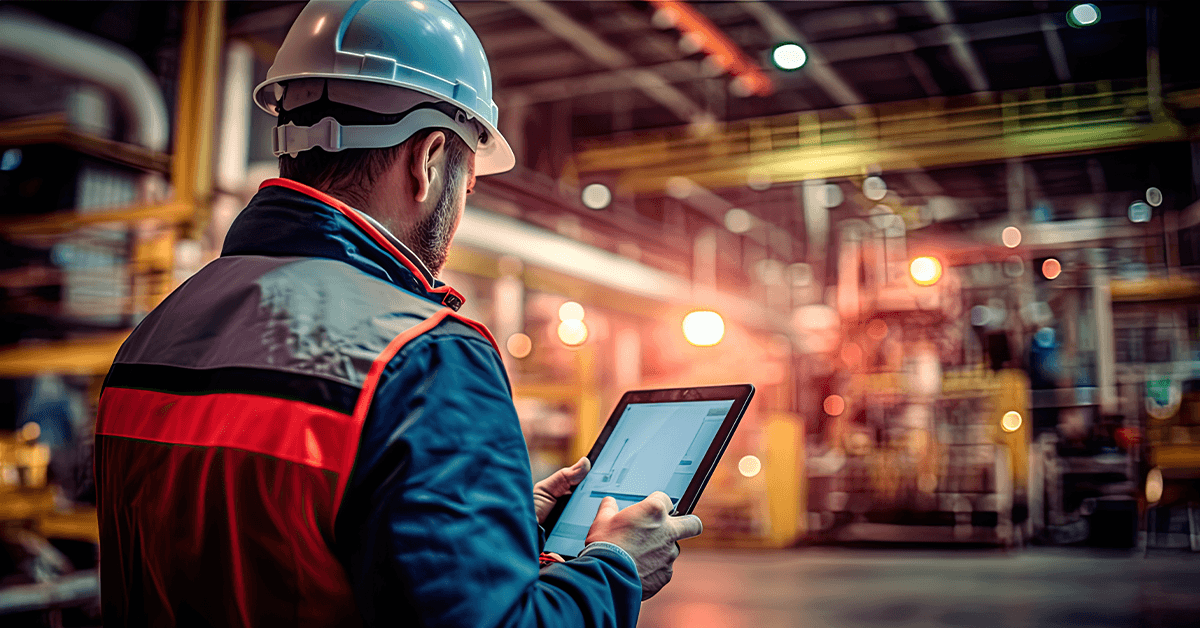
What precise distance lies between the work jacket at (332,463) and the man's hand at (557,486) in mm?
393

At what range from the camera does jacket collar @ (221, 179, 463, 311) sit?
101 centimetres

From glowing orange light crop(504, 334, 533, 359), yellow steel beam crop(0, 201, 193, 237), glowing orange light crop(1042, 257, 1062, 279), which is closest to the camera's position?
yellow steel beam crop(0, 201, 193, 237)

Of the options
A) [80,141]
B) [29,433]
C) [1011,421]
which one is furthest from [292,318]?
[1011,421]

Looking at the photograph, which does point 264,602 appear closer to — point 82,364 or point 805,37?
point 82,364

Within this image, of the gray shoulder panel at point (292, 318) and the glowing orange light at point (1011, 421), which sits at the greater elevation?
the gray shoulder panel at point (292, 318)

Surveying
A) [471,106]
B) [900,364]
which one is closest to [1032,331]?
[900,364]

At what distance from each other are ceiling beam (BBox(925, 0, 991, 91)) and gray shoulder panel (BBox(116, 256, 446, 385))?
27.3 ft

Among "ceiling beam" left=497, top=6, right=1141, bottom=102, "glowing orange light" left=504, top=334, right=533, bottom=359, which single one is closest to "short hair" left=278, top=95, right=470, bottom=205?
"ceiling beam" left=497, top=6, right=1141, bottom=102

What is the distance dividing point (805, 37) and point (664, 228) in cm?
559

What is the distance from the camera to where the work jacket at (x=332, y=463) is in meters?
0.84

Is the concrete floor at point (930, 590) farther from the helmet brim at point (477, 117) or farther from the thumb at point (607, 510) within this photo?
the thumb at point (607, 510)

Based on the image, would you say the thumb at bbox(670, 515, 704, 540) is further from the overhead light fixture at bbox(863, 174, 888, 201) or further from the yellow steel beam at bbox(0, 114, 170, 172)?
the overhead light fixture at bbox(863, 174, 888, 201)

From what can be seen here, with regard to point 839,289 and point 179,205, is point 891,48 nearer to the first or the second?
point 839,289

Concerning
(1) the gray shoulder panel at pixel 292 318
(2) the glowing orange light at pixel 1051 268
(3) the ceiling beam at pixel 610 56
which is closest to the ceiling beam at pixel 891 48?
(3) the ceiling beam at pixel 610 56
